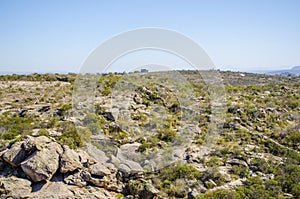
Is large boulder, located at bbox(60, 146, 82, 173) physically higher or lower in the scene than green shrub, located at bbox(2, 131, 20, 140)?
lower

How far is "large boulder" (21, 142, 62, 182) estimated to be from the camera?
7238 mm

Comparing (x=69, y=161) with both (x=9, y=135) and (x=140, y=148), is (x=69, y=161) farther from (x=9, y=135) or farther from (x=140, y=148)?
(x=9, y=135)

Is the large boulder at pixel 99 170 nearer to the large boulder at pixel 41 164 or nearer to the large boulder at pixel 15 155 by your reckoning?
the large boulder at pixel 41 164

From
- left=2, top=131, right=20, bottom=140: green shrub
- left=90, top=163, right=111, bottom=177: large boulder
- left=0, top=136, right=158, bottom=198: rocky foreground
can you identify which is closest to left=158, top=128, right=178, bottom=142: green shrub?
left=0, top=136, right=158, bottom=198: rocky foreground

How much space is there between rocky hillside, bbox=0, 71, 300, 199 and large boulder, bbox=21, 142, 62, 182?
1.1 inches

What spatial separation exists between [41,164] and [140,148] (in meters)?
4.35

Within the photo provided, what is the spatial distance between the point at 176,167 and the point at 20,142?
558cm

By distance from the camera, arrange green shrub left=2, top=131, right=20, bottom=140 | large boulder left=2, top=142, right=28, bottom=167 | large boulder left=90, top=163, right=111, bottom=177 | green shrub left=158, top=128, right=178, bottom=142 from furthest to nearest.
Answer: green shrub left=158, top=128, right=178, bottom=142 < green shrub left=2, top=131, right=20, bottom=140 < large boulder left=90, top=163, right=111, bottom=177 < large boulder left=2, top=142, right=28, bottom=167

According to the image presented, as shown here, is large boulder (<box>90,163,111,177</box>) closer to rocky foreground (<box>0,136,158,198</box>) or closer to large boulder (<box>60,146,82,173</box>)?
rocky foreground (<box>0,136,158,198</box>)

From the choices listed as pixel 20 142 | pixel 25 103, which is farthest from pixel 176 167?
pixel 25 103

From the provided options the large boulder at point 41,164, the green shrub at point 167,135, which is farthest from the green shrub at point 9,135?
the green shrub at point 167,135

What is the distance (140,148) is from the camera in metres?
10.7

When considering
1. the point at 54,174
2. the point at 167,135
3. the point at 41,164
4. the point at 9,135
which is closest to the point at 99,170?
the point at 54,174

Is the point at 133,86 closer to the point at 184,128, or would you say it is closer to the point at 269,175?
the point at 184,128
